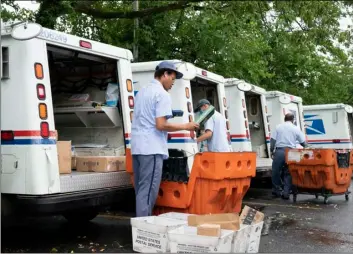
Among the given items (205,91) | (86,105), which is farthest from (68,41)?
(205,91)

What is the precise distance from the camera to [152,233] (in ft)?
15.3

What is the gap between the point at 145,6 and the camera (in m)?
15.5

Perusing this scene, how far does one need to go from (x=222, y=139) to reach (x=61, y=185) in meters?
3.49

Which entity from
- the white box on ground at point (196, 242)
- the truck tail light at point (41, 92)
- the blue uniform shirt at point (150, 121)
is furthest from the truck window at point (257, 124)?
the white box on ground at point (196, 242)

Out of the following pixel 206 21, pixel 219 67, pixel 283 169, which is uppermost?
pixel 206 21

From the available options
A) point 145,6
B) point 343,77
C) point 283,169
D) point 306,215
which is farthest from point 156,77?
point 343,77

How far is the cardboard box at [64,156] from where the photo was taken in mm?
5625

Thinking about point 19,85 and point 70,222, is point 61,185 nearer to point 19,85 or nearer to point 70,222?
point 19,85

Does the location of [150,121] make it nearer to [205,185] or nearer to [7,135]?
[205,185]

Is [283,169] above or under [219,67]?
under

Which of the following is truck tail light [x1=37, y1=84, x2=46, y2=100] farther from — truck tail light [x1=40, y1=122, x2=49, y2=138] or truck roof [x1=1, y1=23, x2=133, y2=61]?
truck roof [x1=1, y1=23, x2=133, y2=61]

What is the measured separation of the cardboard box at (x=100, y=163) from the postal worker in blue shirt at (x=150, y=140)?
772mm

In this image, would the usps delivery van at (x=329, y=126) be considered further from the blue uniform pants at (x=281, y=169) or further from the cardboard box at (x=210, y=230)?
the cardboard box at (x=210, y=230)

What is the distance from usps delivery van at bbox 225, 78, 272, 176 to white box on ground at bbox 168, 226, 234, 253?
5942 mm
